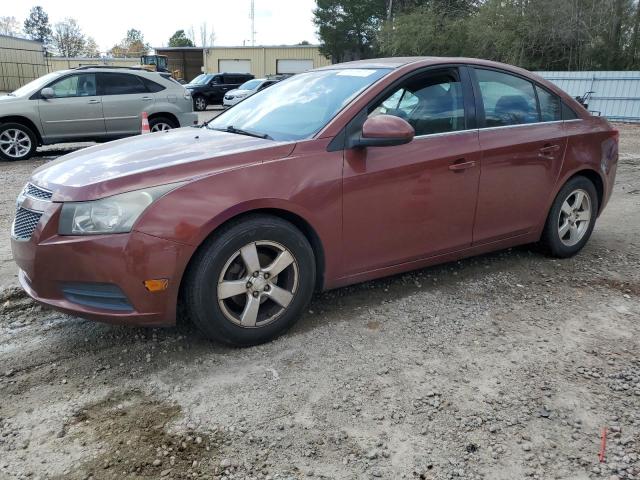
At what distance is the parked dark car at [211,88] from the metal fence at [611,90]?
14.7m

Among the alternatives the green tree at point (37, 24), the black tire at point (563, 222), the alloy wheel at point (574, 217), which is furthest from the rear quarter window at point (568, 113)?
the green tree at point (37, 24)

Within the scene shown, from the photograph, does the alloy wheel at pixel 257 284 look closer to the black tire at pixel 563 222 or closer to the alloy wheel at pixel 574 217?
the black tire at pixel 563 222

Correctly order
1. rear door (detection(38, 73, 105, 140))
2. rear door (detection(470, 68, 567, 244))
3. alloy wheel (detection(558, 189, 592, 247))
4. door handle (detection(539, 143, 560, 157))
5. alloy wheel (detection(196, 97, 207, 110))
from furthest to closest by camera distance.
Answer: alloy wheel (detection(196, 97, 207, 110))
rear door (detection(38, 73, 105, 140))
alloy wheel (detection(558, 189, 592, 247))
door handle (detection(539, 143, 560, 157))
rear door (detection(470, 68, 567, 244))

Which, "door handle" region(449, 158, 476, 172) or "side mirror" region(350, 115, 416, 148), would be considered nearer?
"side mirror" region(350, 115, 416, 148)

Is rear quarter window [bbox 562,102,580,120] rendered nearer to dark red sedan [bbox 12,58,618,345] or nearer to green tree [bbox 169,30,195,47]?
dark red sedan [bbox 12,58,618,345]

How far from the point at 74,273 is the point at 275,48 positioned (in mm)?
49802

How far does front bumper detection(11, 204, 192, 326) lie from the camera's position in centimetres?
274

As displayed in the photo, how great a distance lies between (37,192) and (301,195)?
1462 millimetres

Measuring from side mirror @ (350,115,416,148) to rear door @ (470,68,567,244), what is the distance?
0.90 meters

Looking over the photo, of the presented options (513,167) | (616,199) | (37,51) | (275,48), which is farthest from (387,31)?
(513,167)

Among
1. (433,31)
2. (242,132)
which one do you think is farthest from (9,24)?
(242,132)

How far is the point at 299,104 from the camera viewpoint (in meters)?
3.77

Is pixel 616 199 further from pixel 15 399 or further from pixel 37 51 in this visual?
pixel 37 51

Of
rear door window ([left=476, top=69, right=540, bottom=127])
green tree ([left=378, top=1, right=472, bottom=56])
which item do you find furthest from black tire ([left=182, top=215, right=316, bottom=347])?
green tree ([left=378, top=1, right=472, bottom=56])
